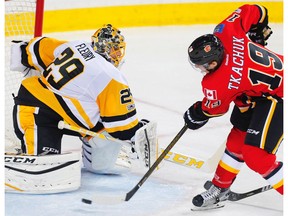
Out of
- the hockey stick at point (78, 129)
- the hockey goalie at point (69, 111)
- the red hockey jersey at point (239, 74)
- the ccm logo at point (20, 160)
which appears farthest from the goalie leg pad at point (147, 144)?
the ccm logo at point (20, 160)

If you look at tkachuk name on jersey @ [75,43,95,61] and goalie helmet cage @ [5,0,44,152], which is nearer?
tkachuk name on jersey @ [75,43,95,61]

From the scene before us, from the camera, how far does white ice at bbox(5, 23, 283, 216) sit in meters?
2.73

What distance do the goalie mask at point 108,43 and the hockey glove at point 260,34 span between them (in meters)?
0.56

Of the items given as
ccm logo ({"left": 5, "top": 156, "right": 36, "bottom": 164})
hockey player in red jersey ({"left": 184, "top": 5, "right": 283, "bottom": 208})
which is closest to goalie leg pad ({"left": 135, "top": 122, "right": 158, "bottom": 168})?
hockey player in red jersey ({"left": 184, "top": 5, "right": 283, "bottom": 208})

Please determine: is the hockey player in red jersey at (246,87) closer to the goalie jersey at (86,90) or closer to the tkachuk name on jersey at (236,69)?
the tkachuk name on jersey at (236,69)

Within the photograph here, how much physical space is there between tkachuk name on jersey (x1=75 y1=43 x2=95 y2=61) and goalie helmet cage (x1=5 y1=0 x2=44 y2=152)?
56cm

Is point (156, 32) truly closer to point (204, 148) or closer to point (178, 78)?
point (178, 78)

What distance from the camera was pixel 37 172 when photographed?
9.17ft

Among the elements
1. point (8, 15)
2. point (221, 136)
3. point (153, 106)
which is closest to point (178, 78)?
point (153, 106)

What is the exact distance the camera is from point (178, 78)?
15.9 feet

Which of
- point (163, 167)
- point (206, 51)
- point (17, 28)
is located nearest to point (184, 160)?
point (163, 167)

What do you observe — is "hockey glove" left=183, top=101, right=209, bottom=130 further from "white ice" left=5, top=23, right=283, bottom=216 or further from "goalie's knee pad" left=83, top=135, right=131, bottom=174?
"goalie's knee pad" left=83, top=135, right=131, bottom=174

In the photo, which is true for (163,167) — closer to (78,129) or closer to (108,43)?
(78,129)

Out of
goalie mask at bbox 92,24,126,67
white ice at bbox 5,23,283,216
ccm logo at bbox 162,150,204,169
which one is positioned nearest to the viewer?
white ice at bbox 5,23,283,216
